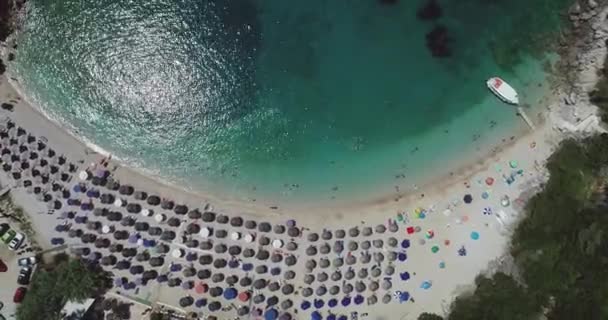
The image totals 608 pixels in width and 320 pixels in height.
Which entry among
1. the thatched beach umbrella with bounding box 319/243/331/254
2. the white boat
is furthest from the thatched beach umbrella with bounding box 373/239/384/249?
the white boat

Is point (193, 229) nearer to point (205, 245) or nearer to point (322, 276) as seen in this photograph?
point (205, 245)

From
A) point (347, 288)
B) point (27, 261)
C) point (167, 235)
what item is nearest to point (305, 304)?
point (347, 288)

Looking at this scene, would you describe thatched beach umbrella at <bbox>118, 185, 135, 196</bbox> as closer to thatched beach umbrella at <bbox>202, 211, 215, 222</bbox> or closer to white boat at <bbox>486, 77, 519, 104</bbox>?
thatched beach umbrella at <bbox>202, 211, 215, 222</bbox>

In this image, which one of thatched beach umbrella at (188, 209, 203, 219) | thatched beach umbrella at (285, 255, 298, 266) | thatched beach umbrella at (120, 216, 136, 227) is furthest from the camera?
thatched beach umbrella at (188, 209, 203, 219)

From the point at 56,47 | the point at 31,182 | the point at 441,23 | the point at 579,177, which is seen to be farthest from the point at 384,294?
the point at 56,47

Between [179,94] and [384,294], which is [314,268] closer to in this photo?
[384,294]

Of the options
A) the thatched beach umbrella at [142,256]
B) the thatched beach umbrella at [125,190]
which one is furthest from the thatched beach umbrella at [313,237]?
the thatched beach umbrella at [125,190]

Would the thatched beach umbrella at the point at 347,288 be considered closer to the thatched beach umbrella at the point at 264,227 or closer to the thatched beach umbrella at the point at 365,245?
the thatched beach umbrella at the point at 365,245
